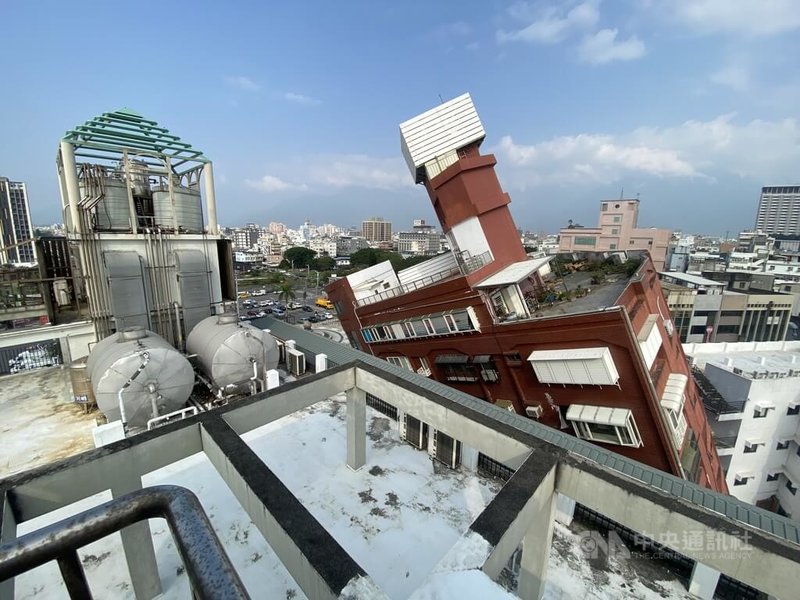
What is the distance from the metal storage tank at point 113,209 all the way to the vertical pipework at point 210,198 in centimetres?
356

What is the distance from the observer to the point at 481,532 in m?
4.56

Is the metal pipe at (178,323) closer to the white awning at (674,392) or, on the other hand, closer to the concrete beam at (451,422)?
the concrete beam at (451,422)

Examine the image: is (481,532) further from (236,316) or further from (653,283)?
(653,283)

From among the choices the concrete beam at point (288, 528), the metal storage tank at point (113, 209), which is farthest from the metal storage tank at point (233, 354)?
the concrete beam at point (288, 528)

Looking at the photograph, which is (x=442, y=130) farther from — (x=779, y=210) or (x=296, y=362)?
(x=779, y=210)

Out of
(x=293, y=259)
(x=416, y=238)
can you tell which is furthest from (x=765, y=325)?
(x=416, y=238)

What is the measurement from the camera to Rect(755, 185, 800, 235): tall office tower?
159375 millimetres

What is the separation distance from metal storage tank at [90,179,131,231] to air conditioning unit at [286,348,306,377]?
33.0 feet

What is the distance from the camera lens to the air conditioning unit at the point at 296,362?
16.9m

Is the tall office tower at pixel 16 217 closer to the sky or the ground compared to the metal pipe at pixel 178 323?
closer to the sky

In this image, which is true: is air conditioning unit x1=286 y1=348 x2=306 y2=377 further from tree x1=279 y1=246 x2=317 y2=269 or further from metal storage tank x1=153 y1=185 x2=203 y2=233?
tree x1=279 y1=246 x2=317 y2=269

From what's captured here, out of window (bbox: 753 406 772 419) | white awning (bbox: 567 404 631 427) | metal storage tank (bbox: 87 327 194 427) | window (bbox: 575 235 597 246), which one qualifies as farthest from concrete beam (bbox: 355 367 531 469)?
window (bbox: 575 235 597 246)

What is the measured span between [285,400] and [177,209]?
48.4ft

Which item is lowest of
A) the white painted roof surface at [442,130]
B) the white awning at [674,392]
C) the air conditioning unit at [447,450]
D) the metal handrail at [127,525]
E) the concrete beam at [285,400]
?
the air conditioning unit at [447,450]
